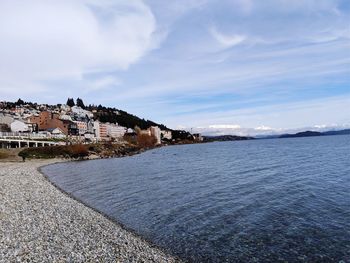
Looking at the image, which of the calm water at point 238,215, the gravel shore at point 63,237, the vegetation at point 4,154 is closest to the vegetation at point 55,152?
the vegetation at point 4,154

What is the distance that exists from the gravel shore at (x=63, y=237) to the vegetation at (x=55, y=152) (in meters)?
64.5

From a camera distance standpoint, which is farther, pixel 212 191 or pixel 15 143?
pixel 15 143

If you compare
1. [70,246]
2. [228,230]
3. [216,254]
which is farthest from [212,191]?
[70,246]

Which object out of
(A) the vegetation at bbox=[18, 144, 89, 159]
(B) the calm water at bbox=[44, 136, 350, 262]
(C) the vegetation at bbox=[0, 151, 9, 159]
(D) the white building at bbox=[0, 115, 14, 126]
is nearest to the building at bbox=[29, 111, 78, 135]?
(D) the white building at bbox=[0, 115, 14, 126]

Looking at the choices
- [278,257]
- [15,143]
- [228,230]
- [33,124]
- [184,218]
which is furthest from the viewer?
[33,124]

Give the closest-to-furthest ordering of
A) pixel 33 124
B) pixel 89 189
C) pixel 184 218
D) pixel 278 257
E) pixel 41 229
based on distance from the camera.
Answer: pixel 278 257, pixel 41 229, pixel 184 218, pixel 89 189, pixel 33 124

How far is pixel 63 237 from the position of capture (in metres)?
18.6

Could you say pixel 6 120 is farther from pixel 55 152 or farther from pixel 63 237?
pixel 63 237

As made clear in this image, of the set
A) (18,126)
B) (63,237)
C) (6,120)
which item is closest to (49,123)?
(18,126)

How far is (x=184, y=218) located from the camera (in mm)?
24672

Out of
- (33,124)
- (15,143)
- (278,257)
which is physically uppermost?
(33,124)

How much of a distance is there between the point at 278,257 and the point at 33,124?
573ft

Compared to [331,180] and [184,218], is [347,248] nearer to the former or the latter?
[184,218]

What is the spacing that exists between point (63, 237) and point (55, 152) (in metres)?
85.6
